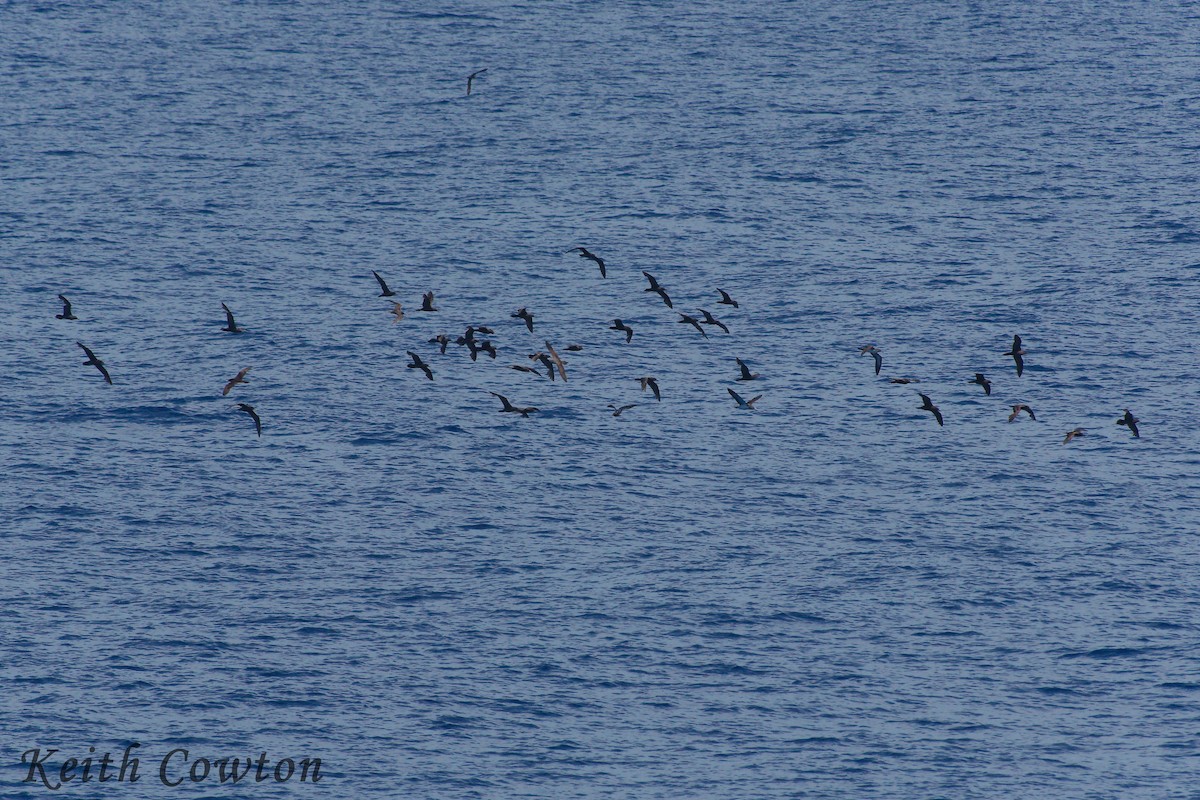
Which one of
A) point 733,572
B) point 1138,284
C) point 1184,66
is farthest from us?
point 1184,66

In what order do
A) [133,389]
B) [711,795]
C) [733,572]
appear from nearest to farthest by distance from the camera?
[711,795] < [733,572] < [133,389]

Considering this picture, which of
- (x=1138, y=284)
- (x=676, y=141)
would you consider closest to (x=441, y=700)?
(x=1138, y=284)

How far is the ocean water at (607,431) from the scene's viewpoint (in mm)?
78312

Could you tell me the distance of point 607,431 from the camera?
106750 millimetres

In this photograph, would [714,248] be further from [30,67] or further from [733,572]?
[30,67]

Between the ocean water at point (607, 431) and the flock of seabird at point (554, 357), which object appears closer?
the ocean water at point (607, 431)

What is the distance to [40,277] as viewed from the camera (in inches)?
5157

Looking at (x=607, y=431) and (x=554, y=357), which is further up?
(x=554, y=357)

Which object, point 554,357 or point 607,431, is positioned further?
point 607,431

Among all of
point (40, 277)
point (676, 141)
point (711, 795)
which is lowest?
point (711, 795)

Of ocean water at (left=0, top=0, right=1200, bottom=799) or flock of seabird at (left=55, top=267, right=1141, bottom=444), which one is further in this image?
flock of seabird at (left=55, top=267, right=1141, bottom=444)

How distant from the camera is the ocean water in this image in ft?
257

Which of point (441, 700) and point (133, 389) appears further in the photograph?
point (133, 389)

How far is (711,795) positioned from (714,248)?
7231 cm
